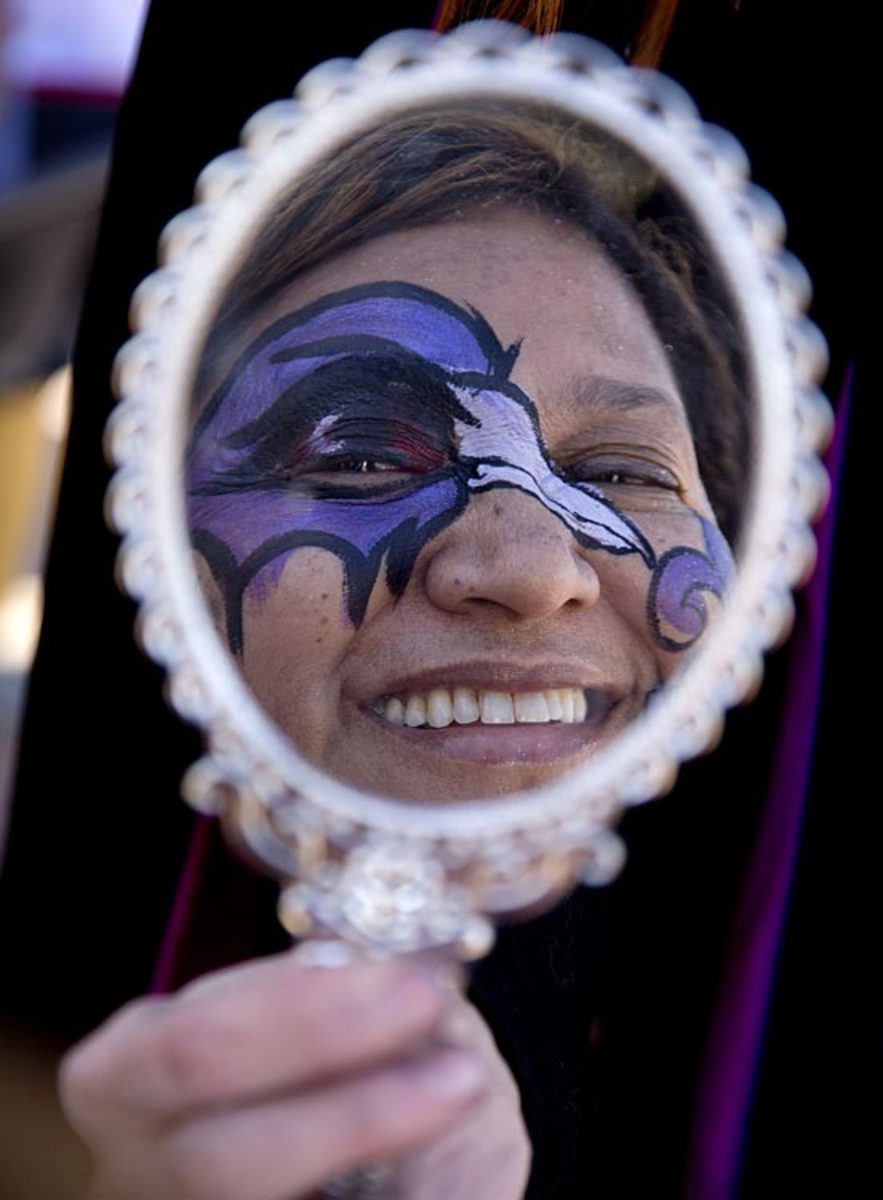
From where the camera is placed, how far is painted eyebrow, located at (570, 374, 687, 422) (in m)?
0.91

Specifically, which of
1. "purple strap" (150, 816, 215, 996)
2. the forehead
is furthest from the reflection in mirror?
"purple strap" (150, 816, 215, 996)

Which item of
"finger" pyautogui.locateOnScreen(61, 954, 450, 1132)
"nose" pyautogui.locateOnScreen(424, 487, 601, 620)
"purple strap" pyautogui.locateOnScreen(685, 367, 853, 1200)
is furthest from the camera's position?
"purple strap" pyautogui.locateOnScreen(685, 367, 853, 1200)

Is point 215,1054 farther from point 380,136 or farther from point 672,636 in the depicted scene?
point 380,136

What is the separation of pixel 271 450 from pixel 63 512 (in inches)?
14.9

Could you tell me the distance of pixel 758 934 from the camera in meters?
1.11

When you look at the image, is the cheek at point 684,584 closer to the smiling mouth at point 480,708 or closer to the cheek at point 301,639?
the smiling mouth at point 480,708

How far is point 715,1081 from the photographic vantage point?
3.66 feet

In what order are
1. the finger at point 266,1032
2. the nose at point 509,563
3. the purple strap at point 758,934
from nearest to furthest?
the finger at point 266,1032 → the nose at point 509,563 → the purple strap at point 758,934

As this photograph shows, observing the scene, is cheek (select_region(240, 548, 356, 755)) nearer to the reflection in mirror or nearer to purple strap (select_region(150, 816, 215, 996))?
the reflection in mirror

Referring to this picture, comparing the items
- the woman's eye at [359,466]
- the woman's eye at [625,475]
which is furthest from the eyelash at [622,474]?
the woman's eye at [359,466]

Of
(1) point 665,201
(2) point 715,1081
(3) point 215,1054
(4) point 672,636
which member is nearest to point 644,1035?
(2) point 715,1081

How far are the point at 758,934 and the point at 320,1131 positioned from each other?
51 cm

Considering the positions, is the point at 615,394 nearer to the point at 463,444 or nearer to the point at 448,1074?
the point at 463,444

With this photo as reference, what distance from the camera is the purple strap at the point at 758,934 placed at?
1095 mm
